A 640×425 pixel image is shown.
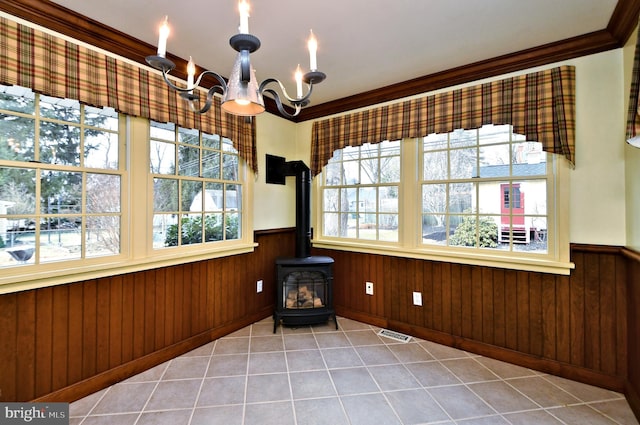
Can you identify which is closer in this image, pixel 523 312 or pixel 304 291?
pixel 523 312

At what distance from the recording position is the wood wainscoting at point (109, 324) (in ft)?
5.78

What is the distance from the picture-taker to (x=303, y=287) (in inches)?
123

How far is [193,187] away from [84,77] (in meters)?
1.11

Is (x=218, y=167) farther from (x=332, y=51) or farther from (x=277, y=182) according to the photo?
(x=332, y=51)

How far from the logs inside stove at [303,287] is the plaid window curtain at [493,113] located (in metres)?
1.22

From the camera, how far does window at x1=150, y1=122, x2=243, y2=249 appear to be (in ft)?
8.14

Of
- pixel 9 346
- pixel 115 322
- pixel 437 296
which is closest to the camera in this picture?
pixel 9 346

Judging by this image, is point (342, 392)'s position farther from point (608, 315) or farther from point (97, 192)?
point (97, 192)

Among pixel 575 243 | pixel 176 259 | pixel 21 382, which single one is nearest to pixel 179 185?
pixel 176 259

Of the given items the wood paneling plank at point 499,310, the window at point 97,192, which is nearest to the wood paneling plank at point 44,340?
the window at point 97,192

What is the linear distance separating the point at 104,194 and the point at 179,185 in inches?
22.7

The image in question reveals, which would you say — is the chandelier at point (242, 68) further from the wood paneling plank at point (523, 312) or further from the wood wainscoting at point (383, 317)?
the wood paneling plank at point (523, 312)

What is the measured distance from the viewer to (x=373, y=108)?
3.20 meters

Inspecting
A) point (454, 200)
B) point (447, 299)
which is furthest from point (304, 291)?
point (454, 200)
